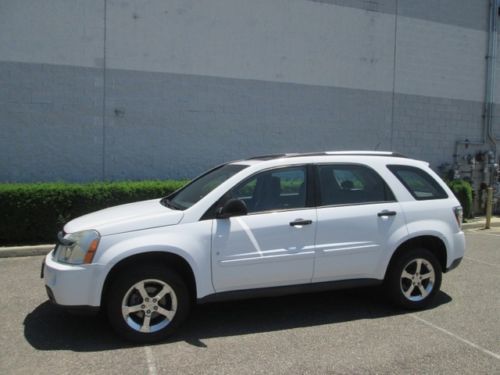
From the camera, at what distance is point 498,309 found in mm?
5258

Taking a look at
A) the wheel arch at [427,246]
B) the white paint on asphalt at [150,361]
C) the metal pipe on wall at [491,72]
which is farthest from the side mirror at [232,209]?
the metal pipe on wall at [491,72]

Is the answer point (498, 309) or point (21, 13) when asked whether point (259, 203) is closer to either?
point (498, 309)

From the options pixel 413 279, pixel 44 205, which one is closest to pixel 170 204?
pixel 413 279

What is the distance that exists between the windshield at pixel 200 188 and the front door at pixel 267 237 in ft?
1.13

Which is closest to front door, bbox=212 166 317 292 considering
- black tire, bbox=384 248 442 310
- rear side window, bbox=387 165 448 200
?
black tire, bbox=384 248 442 310

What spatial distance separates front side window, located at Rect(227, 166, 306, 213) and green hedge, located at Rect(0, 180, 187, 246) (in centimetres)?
454

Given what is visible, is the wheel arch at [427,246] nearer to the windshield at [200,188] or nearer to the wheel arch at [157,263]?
the windshield at [200,188]

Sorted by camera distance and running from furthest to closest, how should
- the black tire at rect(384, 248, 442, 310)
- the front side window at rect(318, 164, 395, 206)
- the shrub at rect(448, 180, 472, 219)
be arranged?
the shrub at rect(448, 180, 472, 219)
the black tire at rect(384, 248, 442, 310)
the front side window at rect(318, 164, 395, 206)

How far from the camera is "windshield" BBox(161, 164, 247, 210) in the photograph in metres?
4.80

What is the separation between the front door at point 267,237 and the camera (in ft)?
14.4

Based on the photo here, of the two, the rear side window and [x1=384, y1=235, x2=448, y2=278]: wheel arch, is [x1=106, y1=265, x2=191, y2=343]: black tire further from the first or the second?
the rear side window

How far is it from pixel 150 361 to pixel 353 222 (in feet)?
7.87

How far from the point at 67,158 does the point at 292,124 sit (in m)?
5.47

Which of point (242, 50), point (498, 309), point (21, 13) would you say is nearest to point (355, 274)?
point (498, 309)
